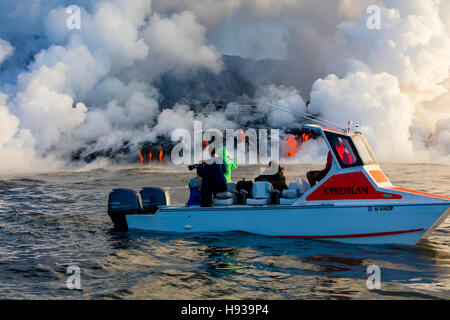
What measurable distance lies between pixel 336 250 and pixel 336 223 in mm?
643

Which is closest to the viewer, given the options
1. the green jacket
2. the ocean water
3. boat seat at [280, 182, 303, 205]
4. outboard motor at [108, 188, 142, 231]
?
the ocean water

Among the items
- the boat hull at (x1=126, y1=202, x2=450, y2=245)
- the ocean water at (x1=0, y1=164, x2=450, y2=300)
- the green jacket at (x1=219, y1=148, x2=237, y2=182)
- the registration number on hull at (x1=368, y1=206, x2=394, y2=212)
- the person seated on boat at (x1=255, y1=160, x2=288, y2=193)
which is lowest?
the ocean water at (x1=0, y1=164, x2=450, y2=300)

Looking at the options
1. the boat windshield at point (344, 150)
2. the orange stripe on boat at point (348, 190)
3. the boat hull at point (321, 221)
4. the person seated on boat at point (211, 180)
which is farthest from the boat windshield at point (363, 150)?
the person seated on boat at point (211, 180)

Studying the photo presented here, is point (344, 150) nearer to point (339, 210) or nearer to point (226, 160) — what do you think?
point (339, 210)

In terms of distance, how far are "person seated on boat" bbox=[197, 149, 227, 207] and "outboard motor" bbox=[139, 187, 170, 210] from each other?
170 centimetres

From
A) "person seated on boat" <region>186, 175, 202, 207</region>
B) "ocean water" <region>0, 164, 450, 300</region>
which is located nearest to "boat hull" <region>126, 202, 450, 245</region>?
"ocean water" <region>0, 164, 450, 300</region>

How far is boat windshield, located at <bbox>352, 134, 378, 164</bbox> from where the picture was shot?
10.3 m

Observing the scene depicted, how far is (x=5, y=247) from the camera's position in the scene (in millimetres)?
11555

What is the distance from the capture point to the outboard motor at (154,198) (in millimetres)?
12914

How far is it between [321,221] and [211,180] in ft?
10.2

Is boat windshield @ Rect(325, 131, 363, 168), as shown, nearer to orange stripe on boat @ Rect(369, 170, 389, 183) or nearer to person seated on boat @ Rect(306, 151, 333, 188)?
person seated on boat @ Rect(306, 151, 333, 188)

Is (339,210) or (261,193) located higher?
(261,193)

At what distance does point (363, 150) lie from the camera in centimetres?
1048

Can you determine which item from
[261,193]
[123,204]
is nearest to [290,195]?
[261,193]
